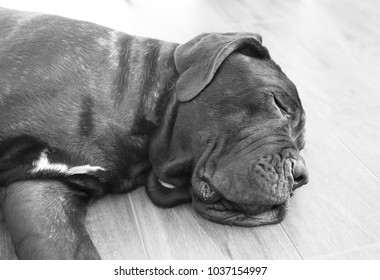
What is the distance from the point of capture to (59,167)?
87.2 inches

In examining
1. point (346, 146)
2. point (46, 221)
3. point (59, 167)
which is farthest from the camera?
point (346, 146)

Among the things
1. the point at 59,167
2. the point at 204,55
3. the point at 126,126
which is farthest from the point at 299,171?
the point at 59,167

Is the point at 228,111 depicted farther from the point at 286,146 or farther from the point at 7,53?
the point at 7,53

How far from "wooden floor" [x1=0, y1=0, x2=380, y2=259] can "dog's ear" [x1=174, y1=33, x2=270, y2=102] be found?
1.89 ft

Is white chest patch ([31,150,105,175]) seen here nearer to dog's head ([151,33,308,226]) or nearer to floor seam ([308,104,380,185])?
dog's head ([151,33,308,226])

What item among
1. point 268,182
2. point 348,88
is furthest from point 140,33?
Answer: point 268,182

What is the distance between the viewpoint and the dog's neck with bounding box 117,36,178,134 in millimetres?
2258

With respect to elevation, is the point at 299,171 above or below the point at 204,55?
below

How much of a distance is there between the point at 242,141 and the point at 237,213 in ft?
1.13

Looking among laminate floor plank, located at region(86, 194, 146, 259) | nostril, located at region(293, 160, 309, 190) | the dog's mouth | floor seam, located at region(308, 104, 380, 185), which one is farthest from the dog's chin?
floor seam, located at region(308, 104, 380, 185)

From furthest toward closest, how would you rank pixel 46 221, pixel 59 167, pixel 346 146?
1. pixel 346 146
2. pixel 59 167
3. pixel 46 221

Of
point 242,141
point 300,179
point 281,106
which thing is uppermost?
point 281,106

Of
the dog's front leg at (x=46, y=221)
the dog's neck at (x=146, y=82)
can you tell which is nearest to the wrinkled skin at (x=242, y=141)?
the dog's neck at (x=146, y=82)

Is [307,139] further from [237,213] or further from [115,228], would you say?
[115,228]
